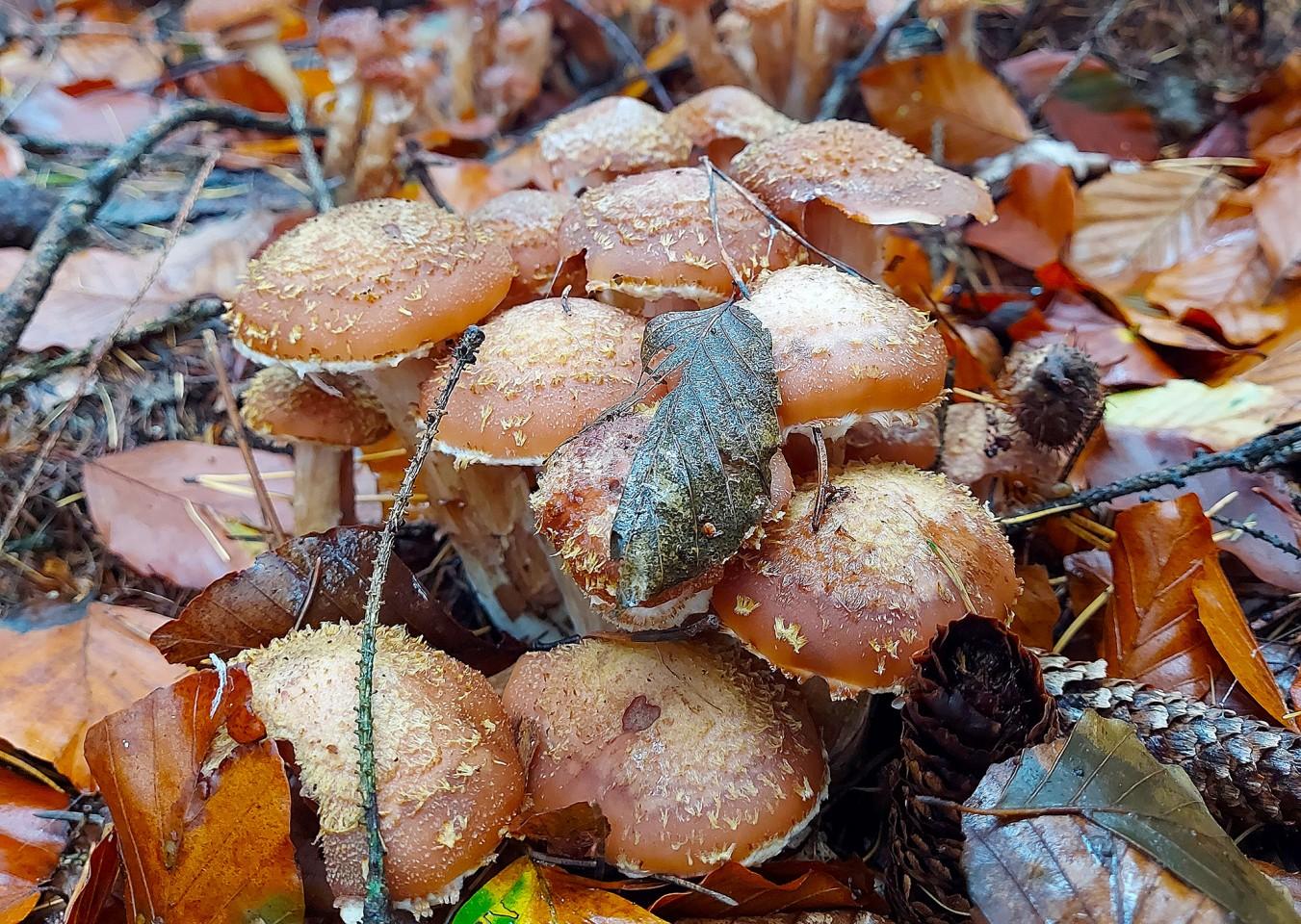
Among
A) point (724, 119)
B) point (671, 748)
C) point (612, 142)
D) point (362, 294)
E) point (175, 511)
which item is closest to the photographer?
point (671, 748)

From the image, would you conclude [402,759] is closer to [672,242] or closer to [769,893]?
[769,893]

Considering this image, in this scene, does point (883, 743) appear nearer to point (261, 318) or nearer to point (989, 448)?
point (989, 448)

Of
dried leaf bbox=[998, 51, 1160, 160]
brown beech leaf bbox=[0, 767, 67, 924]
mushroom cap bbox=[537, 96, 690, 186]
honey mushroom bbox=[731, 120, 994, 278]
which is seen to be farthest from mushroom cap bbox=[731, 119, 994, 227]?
dried leaf bbox=[998, 51, 1160, 160]

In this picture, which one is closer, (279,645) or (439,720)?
(439,720)

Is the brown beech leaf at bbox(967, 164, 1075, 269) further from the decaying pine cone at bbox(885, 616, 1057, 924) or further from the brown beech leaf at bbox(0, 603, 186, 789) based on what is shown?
the brown beech leaf at bbox(0, 603, 186, 789)

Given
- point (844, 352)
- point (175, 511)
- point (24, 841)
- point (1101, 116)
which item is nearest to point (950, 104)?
point (1101, 116)

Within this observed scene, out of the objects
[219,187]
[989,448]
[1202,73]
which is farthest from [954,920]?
[219,187]
